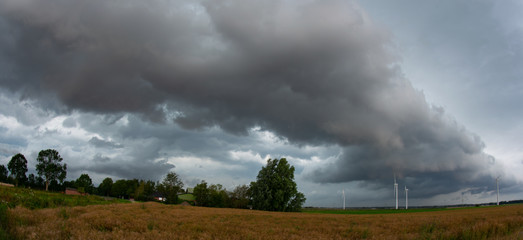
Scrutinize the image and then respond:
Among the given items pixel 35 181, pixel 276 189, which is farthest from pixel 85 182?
pixel 276 189

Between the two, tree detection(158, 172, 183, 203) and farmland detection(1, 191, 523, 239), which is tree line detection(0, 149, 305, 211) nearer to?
tree detection(158, 172, 183, 203)

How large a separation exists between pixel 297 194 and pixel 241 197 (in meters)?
32.7

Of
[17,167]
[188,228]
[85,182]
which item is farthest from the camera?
[85,182]

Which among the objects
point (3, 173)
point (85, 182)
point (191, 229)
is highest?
point (191, 229)

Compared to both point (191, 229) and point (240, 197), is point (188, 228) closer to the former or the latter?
point (191, 229)

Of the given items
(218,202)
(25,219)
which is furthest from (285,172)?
(25,219)

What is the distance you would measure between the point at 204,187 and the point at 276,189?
1855 inches

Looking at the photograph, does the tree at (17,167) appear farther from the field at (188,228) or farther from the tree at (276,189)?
the field at (188,228)

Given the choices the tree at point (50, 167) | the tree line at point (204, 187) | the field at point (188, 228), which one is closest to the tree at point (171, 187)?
the tree line at point (204, 187)

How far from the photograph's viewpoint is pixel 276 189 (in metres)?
92.6

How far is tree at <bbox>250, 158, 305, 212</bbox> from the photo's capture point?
90.5m

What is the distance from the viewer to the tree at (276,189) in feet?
297

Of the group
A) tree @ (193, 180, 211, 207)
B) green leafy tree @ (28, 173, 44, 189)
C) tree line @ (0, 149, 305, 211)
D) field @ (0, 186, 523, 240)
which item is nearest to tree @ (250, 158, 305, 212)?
tree line @ (0, 149, 305, 211)

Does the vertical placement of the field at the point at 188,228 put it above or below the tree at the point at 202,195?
above
